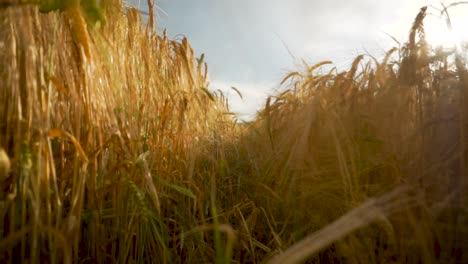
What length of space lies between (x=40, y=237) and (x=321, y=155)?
70cm

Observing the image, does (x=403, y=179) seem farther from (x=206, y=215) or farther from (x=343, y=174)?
(x=206, y=215)

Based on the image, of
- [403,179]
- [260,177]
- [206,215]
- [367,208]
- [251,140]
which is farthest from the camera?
[251,140]

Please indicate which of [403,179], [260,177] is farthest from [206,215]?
[403,179]

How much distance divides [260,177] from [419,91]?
1.59ft

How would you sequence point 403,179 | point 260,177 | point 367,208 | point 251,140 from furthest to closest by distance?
point 251,140 < point 260,177 < point 403,179 < point 367,208

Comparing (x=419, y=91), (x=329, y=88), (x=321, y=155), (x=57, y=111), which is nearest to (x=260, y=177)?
(x=321, y=155)

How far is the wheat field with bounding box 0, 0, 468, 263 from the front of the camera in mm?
539

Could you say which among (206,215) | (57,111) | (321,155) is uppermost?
(57,111)

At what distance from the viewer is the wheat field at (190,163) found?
0.54 meters

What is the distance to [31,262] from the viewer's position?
0.53 m

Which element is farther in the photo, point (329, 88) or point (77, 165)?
point (329, 88)

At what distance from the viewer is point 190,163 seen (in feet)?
3.17

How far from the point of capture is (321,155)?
0.97 m

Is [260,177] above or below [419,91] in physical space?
below
